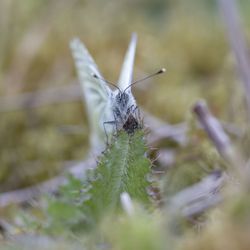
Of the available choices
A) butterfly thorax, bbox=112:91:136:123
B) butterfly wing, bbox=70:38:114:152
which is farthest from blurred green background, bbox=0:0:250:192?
butterfly thorax, bbox=112:91:136:123

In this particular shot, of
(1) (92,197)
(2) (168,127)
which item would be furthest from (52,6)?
(1) (92,197)

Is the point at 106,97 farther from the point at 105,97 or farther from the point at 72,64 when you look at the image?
the point at 72,64

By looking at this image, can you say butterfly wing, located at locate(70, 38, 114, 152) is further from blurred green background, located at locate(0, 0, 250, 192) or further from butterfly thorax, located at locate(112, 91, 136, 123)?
blurred green background, located at locate(0, 0, 250, 192)

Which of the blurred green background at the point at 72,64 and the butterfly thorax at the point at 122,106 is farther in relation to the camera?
the blurred green background at the point at 72,64

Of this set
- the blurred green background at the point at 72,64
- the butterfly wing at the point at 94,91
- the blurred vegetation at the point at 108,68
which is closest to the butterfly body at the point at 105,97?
the butterfly wing at the point at 94,91

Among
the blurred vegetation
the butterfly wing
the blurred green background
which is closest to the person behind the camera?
the butterfly wing

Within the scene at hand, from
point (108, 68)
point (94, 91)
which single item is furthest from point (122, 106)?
point (108, 68)

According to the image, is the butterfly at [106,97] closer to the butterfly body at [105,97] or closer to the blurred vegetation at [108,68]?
the butterfly body at [105,97]

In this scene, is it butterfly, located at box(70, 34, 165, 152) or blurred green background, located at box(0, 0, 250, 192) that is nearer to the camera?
butterfly, located at box(70, 34, 165, 152)
